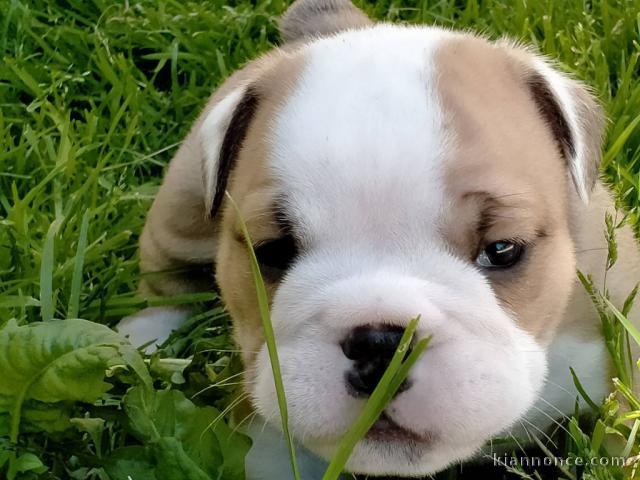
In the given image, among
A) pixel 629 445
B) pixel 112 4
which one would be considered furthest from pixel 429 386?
pixel 112 4

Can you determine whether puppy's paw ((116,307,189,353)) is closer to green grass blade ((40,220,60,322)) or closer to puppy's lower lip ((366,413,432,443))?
green grass blade ((40,220,60,322))

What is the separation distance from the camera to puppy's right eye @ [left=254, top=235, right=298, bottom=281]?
208 cm

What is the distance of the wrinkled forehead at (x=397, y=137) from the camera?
1970mm

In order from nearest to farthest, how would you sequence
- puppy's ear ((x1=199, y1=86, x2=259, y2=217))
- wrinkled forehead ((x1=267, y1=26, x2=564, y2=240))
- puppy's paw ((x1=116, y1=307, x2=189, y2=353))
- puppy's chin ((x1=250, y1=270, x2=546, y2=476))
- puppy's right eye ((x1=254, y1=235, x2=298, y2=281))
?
puppy's chin ((x1=250, y1=270, x2=546, y2=476)) → wrinkled forehead ((x1=267, y1=26, x2=564, y2=240)) → puppy's right eye ((x1=254, y1=235, x2=298, y2=281)) → puppy's ear ((x1=199, y1=86, x2=259, y2=217)) → puppy's paw ((x1=116, y1=307, x2=189, y2=353))

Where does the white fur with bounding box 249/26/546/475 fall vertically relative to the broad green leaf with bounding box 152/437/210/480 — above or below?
above

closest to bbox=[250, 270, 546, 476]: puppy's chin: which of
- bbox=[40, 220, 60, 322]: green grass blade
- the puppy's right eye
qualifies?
the puppy's right eye

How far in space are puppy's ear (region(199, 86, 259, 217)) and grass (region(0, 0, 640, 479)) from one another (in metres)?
0.44

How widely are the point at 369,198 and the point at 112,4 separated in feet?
8.39

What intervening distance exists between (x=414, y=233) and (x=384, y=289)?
0.15 metres

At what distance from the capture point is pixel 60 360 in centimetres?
210

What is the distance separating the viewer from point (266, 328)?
1.86 metres

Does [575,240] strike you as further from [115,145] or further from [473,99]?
[115,145]

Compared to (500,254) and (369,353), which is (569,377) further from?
(369,353)

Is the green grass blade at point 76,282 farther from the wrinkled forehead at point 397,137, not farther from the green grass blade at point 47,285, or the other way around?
the wrinkled forehead at point 397,137
